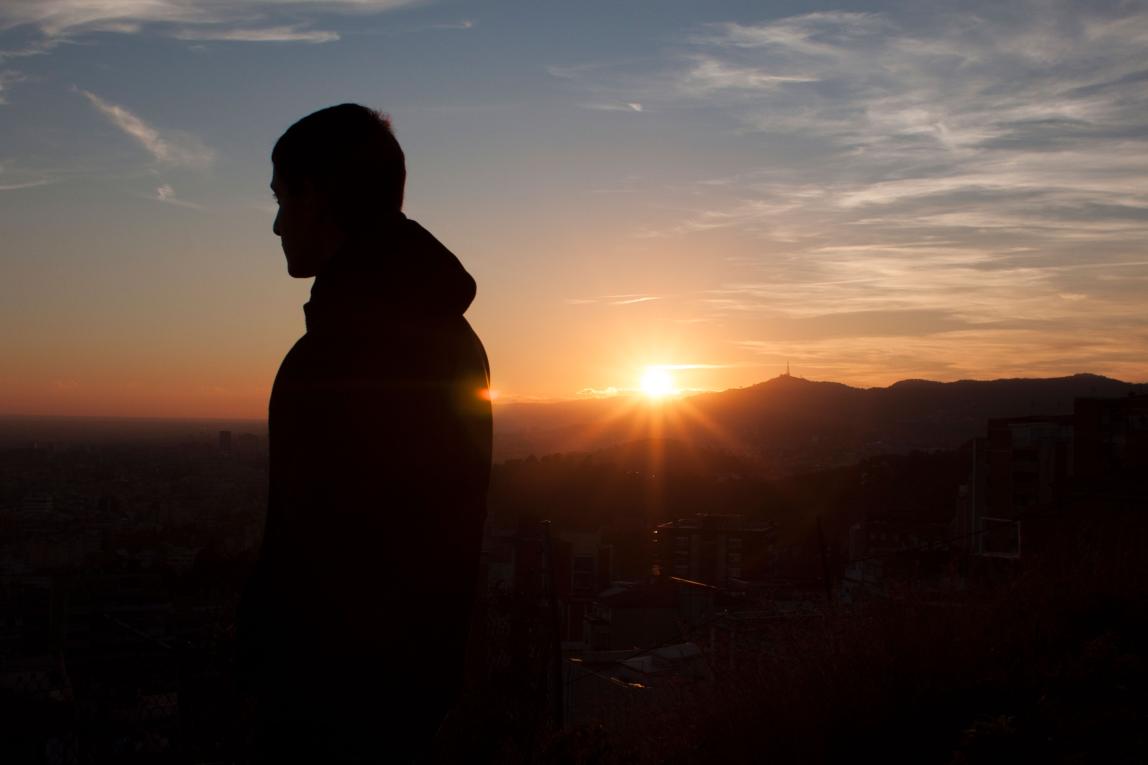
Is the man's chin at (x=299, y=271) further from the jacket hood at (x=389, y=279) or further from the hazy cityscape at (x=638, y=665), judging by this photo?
the hazy cityscape at (x=638, y=665)

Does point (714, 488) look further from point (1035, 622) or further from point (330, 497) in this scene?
point (330, 497)

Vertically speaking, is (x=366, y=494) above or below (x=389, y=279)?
below

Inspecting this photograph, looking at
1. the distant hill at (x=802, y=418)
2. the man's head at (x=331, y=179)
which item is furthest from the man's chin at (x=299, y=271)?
the distant hill at (x=802, y=418)

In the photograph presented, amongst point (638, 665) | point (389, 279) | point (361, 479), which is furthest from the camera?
point (638, 665)

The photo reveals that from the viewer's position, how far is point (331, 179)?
164cm

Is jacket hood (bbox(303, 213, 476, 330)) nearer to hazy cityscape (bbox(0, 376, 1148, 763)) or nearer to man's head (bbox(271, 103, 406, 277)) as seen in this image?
man's head (bbox(271, 103, 406, 277))

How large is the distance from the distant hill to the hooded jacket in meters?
59.0

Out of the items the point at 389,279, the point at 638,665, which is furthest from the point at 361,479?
the point at 638,665

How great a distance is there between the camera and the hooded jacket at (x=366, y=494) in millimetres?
1430

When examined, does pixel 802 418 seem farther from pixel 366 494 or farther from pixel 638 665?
pixel 366 494

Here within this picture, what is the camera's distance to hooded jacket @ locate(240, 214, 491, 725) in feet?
4.69

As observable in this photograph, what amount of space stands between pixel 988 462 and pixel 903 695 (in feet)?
115

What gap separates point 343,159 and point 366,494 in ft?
1.92

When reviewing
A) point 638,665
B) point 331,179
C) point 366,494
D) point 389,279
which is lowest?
point 638,665
